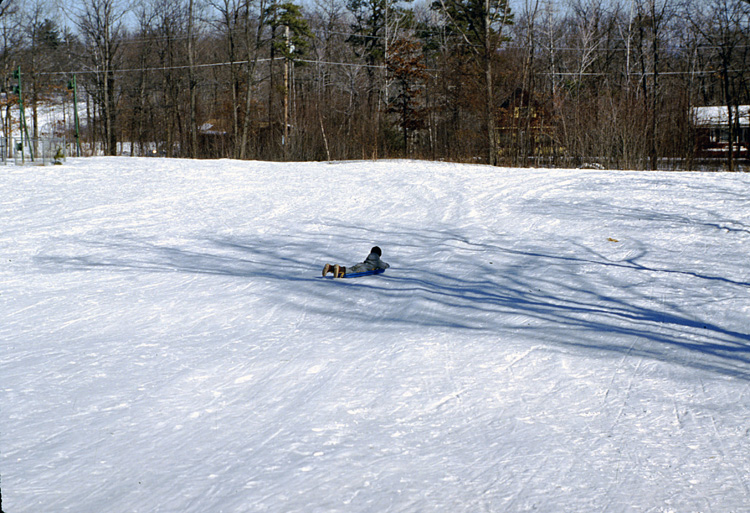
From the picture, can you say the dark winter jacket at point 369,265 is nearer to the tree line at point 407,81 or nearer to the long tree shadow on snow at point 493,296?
the long tree shadow on snow at point 493,296

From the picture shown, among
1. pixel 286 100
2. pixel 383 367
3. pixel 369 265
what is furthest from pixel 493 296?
pixel 286 100

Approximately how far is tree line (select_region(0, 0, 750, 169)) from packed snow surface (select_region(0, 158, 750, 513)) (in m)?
16.6

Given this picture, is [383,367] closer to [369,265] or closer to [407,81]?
[369,265]

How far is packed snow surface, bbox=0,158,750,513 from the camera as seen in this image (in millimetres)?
3492

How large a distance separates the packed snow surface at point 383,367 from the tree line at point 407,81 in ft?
54.5

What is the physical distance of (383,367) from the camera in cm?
533

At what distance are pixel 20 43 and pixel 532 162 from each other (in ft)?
123

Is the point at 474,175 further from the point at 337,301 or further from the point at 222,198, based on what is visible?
the point at 337,301

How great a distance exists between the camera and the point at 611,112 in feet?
80.6

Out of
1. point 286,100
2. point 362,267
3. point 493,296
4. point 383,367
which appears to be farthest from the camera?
point 286,100

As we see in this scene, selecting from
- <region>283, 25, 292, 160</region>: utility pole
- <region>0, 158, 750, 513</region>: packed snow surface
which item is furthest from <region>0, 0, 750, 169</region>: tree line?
<region>0, 158, 750, 513</region>: packed snow surface

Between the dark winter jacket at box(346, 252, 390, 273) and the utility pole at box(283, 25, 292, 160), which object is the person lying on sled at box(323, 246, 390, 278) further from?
the utility pole at box(283, 25, 292, 160)

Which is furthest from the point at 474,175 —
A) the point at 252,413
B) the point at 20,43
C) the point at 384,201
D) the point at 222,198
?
the point at 20,43

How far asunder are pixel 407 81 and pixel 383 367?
120 ft
